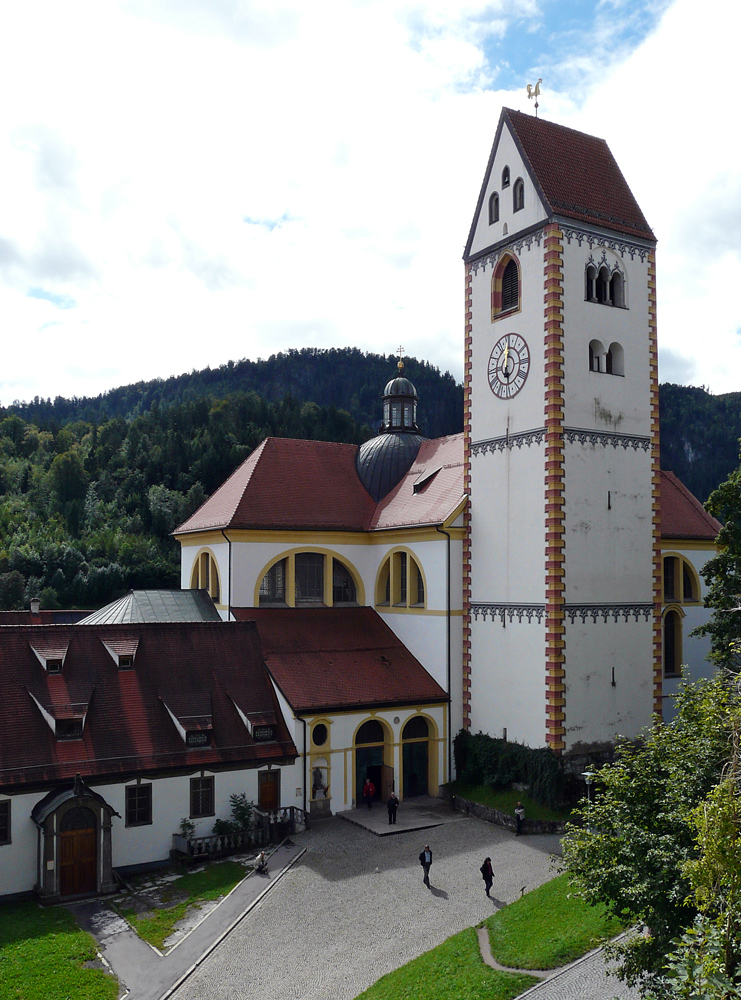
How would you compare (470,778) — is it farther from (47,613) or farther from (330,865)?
(47,613)

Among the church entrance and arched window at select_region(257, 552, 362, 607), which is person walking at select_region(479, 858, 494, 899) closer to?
the church entrance

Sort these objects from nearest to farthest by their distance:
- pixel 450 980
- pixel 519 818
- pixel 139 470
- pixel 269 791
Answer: pixel 450 980
pixel 519 818
pixel 269 791
pixel 139 470

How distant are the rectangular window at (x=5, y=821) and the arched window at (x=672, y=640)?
26.4m

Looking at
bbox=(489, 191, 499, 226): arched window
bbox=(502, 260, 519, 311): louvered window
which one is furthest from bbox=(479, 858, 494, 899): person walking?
bbox=(489, 191, 499, 226): arched window

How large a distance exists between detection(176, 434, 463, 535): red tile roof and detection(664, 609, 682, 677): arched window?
461 inches

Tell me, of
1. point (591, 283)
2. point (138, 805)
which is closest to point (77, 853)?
point (138, 805)

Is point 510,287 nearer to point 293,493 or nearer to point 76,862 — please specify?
point 293,493

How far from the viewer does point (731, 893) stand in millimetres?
9633

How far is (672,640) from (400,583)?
12431 millimetres

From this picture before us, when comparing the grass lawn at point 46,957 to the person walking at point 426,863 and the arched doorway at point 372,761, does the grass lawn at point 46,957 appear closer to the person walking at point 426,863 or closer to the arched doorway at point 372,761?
the person walking at point 426,863

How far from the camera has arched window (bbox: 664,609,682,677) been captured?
3825cm

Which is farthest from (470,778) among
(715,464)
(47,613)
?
(715,464)

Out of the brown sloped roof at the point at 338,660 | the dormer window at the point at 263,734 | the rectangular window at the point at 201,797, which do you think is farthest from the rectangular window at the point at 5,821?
the brown sloped roof at the point at 338,660

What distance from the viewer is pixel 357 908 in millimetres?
22594
